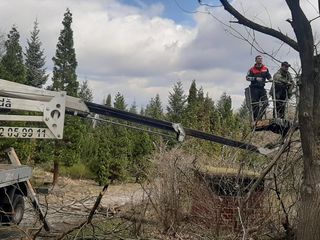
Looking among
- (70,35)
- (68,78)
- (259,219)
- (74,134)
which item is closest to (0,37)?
(70,35)

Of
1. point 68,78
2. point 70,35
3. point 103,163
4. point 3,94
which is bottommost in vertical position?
point 103,163

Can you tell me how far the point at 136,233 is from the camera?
747cm

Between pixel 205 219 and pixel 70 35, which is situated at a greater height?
pixel 70 35

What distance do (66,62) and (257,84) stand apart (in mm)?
18682

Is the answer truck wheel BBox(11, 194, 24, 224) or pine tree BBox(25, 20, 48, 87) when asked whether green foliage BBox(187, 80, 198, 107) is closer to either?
pine tree BBox(25, 20, 48, 87)

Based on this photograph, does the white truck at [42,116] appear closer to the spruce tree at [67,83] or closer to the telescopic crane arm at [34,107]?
the telescopic crane arm at [34,107]

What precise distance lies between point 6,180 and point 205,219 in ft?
11.6

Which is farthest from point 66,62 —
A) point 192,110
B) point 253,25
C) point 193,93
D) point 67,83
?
point 253,25

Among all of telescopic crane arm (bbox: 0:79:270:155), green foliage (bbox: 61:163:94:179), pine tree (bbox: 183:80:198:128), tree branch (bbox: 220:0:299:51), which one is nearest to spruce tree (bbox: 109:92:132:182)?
green foliage (bbox: 61:163:94:179)

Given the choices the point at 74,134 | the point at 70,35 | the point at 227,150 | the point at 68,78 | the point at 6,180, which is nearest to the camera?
the point at 6,180

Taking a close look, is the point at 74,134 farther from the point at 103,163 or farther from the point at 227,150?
the point at 227,150

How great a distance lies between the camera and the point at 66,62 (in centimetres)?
2728

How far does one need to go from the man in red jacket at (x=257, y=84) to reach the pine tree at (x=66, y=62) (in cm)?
1506

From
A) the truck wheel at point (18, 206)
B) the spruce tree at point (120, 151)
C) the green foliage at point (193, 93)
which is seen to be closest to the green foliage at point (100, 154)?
the spruce tree at point (120, 151)
